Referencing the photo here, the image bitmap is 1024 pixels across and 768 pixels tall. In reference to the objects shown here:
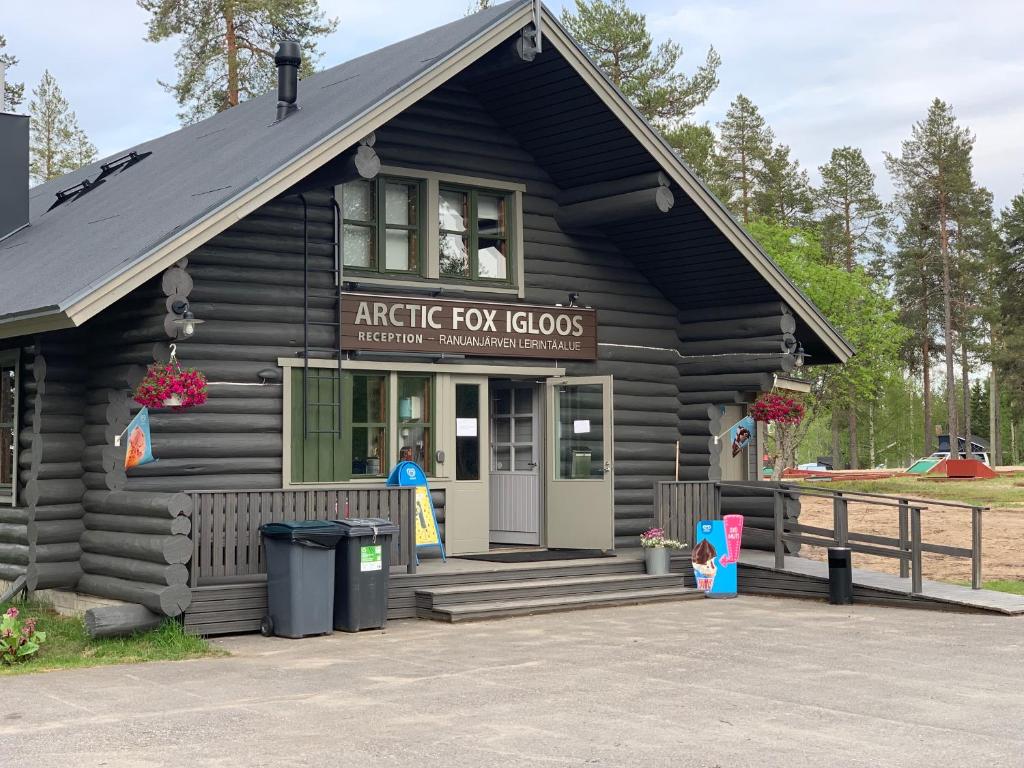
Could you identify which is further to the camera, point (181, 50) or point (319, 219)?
point (181, 50)

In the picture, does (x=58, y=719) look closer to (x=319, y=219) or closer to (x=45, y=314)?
(x=45, y=314)

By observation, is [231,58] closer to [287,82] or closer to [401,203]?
[287,82]

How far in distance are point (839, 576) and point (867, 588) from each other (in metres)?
0.37

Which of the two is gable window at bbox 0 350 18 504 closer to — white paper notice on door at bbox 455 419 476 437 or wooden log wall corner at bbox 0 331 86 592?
wooden log wall corner at bbox 0 331 86 592

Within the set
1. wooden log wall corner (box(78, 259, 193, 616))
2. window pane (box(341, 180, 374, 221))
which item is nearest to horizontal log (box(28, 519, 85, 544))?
wooden log wall corner (box(78, 259, 193, 616))

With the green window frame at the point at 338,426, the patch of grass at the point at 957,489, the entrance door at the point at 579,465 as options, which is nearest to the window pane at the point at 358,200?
the green window frame at the point at 338,426

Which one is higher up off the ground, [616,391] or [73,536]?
[616,391]

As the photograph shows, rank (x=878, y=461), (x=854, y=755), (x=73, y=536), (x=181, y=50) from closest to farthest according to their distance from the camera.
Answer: (x=854, y=755), (x=73, y=536), (x=181, y=50), (x=878, y=461)

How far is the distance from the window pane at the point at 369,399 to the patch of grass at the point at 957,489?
2148cm

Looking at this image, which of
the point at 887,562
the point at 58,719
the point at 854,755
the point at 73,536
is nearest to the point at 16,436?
the point at 73,536

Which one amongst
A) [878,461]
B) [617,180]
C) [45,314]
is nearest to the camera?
[45,314]

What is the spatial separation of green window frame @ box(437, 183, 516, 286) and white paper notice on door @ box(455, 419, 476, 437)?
1.65m

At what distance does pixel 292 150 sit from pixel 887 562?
491 inches

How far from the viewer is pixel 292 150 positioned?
470 inches
